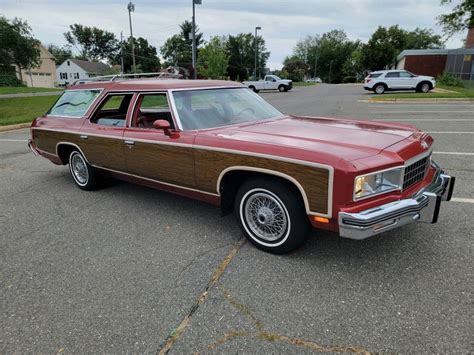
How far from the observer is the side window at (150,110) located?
433cm

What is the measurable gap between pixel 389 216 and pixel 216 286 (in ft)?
4.73

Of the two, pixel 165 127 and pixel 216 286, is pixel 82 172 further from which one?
pixel 216 286

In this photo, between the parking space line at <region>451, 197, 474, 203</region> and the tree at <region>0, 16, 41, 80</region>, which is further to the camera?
the tree at <region>0, 16, 41, 80</region>

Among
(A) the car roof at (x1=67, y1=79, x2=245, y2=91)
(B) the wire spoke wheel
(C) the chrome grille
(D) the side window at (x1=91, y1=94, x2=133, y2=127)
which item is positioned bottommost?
(B) the wire spoke wheel

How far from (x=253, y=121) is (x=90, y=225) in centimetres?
222

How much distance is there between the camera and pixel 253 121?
4.25m

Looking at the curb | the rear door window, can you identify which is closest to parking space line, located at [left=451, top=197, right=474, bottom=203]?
the rear door window

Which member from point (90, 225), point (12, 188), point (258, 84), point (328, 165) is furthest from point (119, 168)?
point (258, 84)

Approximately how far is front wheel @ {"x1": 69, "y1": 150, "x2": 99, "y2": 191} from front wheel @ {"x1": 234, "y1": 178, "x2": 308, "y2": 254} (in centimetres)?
271

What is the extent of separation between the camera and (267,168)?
3.11 metres

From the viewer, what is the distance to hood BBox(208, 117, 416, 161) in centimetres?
296

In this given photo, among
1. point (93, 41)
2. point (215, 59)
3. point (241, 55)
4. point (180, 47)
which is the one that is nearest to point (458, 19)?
point (215, 59)

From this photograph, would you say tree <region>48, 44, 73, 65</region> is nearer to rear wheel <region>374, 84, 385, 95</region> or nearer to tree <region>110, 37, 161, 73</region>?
tree <region>110, 37, 161, 73</region>

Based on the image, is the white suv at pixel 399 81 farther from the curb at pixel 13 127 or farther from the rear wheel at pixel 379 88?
the curb at pixel 13 127
